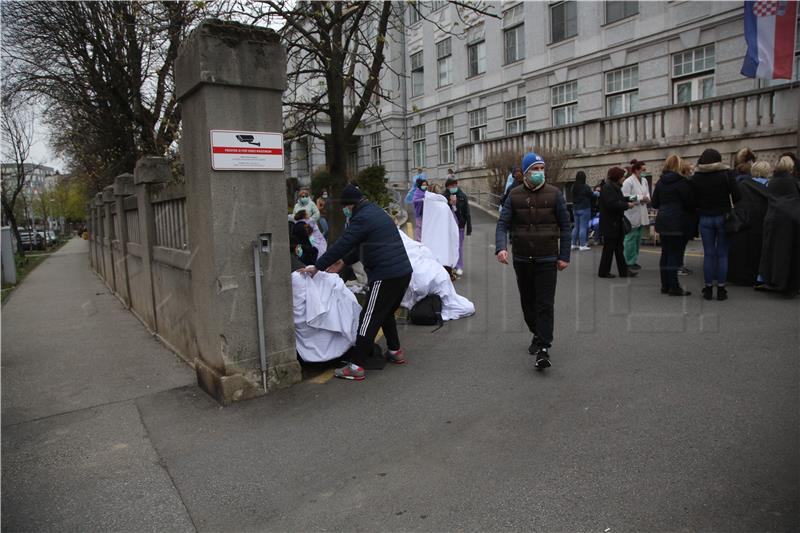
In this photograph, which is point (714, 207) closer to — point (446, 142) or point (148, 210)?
point (148, 210)

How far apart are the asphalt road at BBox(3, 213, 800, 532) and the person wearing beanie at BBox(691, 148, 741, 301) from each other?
1.51 meters

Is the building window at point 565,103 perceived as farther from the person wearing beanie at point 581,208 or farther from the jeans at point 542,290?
the jeans at point 542,290

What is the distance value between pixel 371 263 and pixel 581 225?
9667 millimetres

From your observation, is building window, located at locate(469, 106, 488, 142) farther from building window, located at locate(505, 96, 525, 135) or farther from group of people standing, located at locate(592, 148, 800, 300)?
group of people standing, located at locate(592, 148, 800, 300)

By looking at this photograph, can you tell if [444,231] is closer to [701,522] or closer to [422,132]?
[701,522]

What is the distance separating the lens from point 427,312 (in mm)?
7793

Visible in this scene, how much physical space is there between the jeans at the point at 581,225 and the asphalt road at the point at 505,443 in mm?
7354

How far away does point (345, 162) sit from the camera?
11367mm

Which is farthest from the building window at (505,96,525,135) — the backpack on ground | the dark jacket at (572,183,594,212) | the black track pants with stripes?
the black track pants with stripes

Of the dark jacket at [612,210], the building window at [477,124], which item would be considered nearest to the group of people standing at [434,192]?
the dark jacket at [612,210]

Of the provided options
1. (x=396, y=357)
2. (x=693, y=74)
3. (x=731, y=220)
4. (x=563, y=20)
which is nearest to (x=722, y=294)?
(x=731, y=220)

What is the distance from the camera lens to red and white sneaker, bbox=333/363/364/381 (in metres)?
5.67

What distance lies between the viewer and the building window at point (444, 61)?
99.2 ft

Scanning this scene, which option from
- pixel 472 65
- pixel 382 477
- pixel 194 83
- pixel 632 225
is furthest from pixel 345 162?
pixel 472 65
